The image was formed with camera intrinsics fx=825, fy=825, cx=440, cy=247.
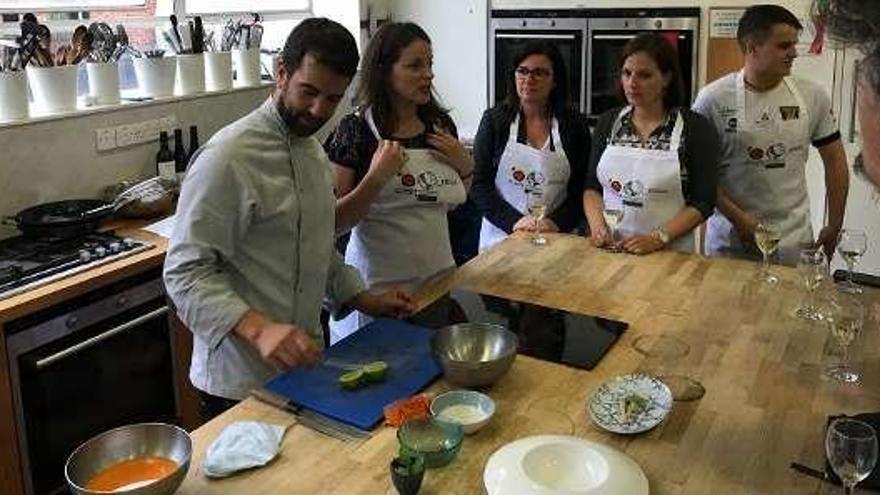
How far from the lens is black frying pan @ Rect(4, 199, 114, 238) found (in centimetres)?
257

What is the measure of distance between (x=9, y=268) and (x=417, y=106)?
124 cm

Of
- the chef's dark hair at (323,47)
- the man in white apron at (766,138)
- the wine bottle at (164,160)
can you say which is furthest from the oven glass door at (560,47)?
the chef's dark hair at (323,47)

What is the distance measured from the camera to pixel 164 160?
10.4 feet

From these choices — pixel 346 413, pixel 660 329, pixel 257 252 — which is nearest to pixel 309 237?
pixel 257 252

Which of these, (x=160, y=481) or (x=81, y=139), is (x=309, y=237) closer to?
(x=160, y=481)

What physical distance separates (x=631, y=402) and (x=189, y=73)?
252 centimetres

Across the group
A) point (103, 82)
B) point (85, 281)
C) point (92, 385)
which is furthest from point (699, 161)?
point (103, 82)

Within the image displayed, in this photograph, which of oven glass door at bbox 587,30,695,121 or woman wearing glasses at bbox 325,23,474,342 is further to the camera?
oven glass door at bbox 587,30,695,121

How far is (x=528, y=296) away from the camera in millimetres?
2125

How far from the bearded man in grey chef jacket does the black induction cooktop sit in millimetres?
412

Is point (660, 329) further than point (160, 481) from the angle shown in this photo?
Yes

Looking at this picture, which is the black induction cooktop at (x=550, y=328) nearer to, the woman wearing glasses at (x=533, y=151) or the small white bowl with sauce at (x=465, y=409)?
the small white bowl with sauce at (x=465, y=409)

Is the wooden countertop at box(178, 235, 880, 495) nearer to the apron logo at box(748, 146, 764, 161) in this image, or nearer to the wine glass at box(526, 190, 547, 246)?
the wine glass at box(526, 190, 547, 246)

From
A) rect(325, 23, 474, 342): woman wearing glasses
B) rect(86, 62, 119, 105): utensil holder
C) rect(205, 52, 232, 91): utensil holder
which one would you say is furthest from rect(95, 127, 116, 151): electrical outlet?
rect(325, 23, 474, 342): woman wearing glasses
